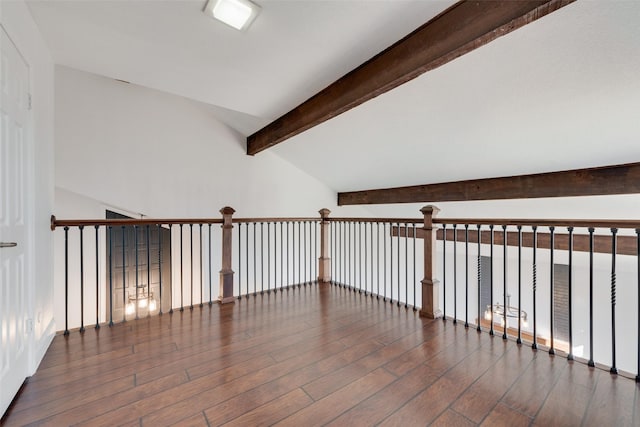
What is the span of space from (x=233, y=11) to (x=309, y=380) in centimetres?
229

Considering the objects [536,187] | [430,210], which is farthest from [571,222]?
[536,187]

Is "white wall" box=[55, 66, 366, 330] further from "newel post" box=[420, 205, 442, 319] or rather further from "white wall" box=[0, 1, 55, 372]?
"newel post" box=[420, 205, 442, 319]

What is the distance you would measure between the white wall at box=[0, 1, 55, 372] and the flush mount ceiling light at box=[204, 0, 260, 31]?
1.01 m

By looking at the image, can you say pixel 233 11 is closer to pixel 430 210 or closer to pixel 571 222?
pixel 430 210

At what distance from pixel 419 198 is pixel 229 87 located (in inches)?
132

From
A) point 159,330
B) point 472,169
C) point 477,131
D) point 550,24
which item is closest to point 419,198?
point 472,169

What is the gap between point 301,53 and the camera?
2201 mm

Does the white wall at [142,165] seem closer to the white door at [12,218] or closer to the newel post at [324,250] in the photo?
the newel post at [324,250]

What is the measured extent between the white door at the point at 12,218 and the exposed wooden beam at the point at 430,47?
Answer: 220 cm

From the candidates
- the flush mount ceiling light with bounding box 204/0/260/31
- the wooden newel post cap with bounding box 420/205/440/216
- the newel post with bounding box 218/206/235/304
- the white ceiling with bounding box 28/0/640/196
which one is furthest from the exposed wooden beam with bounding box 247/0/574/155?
the newel post with bounding box 218/206/235/304

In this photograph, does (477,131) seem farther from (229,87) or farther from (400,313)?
(229,87)

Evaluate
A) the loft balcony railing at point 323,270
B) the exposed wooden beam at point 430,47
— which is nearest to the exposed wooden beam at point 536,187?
the loft balcony railing at point 323,270

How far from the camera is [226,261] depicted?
10.4ft

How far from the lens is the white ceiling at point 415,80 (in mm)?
1769
